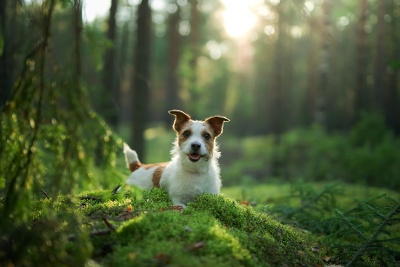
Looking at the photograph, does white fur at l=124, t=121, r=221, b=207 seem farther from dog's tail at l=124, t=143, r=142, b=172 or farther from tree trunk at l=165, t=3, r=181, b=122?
tree trunk at l=165, t=3, r=181, b=122

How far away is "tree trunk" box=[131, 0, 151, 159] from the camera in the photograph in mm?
11844

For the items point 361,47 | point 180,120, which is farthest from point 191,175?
point 361,47

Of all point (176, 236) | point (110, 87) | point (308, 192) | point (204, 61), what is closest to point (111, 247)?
point (176, 236)

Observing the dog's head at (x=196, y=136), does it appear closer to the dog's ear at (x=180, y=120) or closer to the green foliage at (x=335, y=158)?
the dog's ear at (x=180, y=120)

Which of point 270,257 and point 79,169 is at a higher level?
point 79,169

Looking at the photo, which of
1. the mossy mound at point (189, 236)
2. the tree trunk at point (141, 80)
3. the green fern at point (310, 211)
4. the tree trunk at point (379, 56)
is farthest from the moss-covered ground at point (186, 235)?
the tree trunk at point (379, 56)

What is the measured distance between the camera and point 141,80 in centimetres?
1198

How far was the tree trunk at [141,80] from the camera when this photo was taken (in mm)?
11844

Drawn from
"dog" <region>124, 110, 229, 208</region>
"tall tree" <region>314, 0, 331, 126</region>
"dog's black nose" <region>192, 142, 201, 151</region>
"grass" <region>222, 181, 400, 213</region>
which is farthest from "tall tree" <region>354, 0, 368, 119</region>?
"dog's black nose" <region>192, 142, 201, 151</region>

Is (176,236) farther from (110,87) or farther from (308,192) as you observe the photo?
(110,87)

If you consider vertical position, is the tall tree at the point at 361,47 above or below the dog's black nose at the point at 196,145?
above

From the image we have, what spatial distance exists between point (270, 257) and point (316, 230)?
10.1 ft

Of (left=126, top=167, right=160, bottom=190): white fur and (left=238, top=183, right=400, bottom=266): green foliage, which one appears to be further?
(left=126, top=167, right=160, bottom=190): white fur

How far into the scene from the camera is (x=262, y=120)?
50.5m
